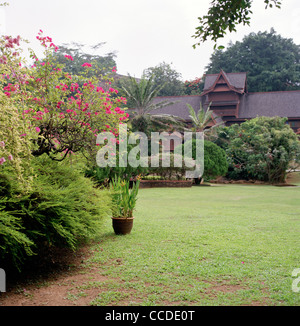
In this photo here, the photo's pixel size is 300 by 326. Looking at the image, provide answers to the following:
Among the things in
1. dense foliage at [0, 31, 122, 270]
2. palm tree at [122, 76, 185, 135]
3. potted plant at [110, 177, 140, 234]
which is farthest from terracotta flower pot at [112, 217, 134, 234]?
palm tree at [122, 76, 185, 135]

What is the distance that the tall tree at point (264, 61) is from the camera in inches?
1375

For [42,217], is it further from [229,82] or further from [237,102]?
[229,82]

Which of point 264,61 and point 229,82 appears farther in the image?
point 264,61

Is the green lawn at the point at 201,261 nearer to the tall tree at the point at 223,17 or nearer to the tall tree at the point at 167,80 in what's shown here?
the tall tree at the point at 223,17

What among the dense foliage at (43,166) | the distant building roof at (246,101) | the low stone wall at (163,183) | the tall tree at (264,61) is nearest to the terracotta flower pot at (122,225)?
the dense foliage at (43,166)

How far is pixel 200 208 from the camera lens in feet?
30.1

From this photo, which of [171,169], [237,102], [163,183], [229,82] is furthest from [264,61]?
[163,183]

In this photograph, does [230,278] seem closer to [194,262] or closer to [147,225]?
[194,262]

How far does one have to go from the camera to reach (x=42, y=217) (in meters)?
3.69

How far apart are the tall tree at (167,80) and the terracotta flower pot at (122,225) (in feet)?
112

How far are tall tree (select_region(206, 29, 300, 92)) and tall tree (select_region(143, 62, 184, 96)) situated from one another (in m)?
4.15

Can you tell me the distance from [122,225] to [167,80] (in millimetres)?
35622
